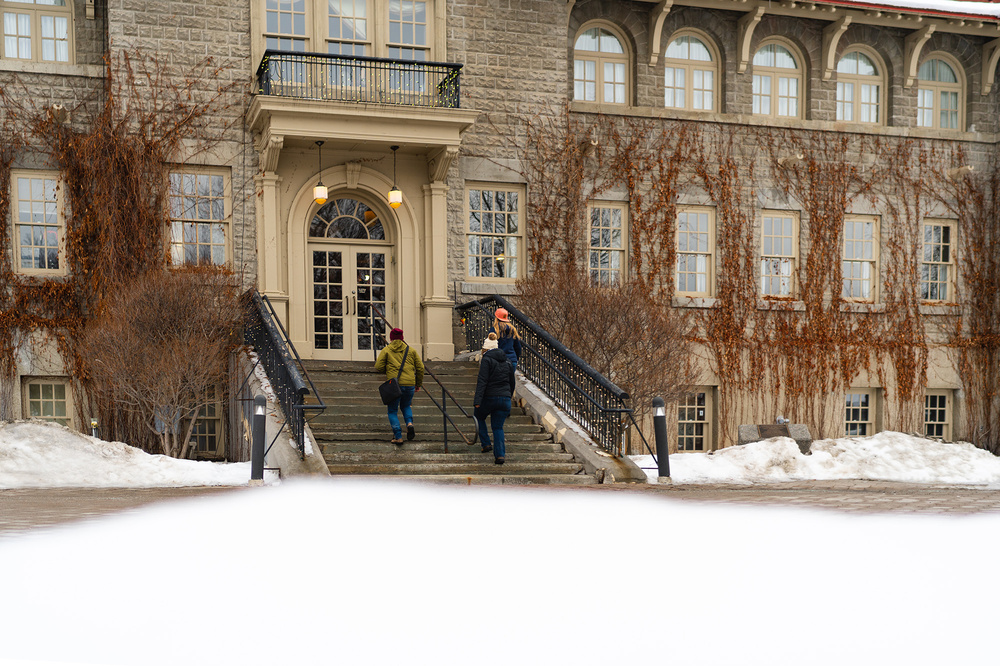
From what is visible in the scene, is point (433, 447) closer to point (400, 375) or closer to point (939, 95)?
point (400, 375)

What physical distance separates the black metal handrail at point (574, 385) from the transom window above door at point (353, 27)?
5.08 meters

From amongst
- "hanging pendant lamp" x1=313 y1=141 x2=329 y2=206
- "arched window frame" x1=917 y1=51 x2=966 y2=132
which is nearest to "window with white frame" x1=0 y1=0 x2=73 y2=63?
"hanging pendant lamp" x1=313 y1=141 x2=329 y2=206

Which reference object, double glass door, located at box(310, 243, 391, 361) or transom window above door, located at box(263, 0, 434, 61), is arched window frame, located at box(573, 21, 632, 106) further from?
double glass door, located at box(310, 243, 391, 361)

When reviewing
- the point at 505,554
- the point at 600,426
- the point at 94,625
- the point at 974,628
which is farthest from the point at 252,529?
the point at 600,426

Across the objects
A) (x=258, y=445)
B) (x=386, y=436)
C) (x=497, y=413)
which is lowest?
(x=386, y=436)

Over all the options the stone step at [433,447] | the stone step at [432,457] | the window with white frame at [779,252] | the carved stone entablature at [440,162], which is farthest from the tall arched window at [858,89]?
the stone step at [432,457]

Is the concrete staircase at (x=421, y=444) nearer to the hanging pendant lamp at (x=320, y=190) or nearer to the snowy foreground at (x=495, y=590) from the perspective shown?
the hanging pendant lamp at (x=320, y=190)

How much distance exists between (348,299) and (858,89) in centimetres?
1137

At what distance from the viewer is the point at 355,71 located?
712 inches

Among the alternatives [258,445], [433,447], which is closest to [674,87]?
[433,447]

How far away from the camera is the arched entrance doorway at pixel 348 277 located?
18.7m

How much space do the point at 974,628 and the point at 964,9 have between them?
1863 centimetres

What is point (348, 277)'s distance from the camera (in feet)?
62.1

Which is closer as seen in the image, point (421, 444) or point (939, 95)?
point (421, 444)
